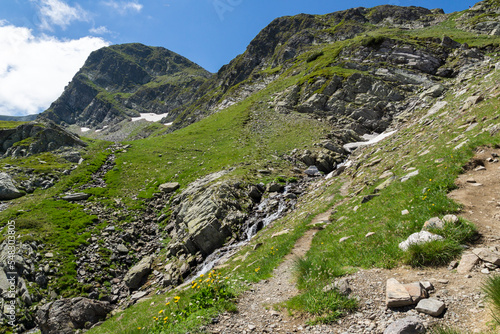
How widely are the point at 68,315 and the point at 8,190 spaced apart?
31117mm

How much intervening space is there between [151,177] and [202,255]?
24693mm

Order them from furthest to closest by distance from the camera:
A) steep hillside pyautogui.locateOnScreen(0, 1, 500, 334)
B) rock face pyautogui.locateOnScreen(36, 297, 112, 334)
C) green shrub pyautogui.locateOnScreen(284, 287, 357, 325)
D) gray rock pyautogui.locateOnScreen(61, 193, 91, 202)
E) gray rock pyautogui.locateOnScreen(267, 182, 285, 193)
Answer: gray rock pyautogui.locateOnScreen(61, 193, 91, 202), gray rock pyautogui.locateOnScreen(267, 182, 285, 193), rock face pyautogui.locateOnScreen(36, 297, 112, 334), steep hillside pyautogui.locateOnScreen(0, 1, 500, 334), green shrub pyautogui.locateOnScreen(284, 287, 357, 325)

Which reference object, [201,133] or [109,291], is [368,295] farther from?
[201,133]

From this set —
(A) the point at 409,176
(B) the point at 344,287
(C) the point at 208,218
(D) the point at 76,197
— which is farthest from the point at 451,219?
(D) the point at 76,197

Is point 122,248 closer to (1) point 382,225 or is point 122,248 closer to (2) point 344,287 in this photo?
(2) point 344,287

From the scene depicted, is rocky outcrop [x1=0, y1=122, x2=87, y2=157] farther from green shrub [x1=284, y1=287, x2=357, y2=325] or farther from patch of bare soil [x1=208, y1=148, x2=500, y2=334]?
green shrub [x1=284, y1=287, x2=357, y2=325]

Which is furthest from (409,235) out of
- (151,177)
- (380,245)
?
(151,177)

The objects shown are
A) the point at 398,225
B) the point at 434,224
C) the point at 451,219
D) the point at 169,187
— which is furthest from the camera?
the point at 169,187

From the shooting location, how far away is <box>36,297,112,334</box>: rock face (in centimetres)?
1593

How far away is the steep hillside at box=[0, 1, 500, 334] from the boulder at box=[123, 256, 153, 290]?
15 centimetres

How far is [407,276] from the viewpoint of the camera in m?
6.65

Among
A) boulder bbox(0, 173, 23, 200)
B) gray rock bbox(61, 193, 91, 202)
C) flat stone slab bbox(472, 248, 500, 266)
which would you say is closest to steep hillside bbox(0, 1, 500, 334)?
gray rock bbox(61, 193, 91, 202)

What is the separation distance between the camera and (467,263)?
20.2ft

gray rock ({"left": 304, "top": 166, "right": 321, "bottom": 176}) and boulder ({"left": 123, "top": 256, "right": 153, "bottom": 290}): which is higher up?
boulder ({"left": 123, "top": 256, "right": 153, "bottom": 290})
